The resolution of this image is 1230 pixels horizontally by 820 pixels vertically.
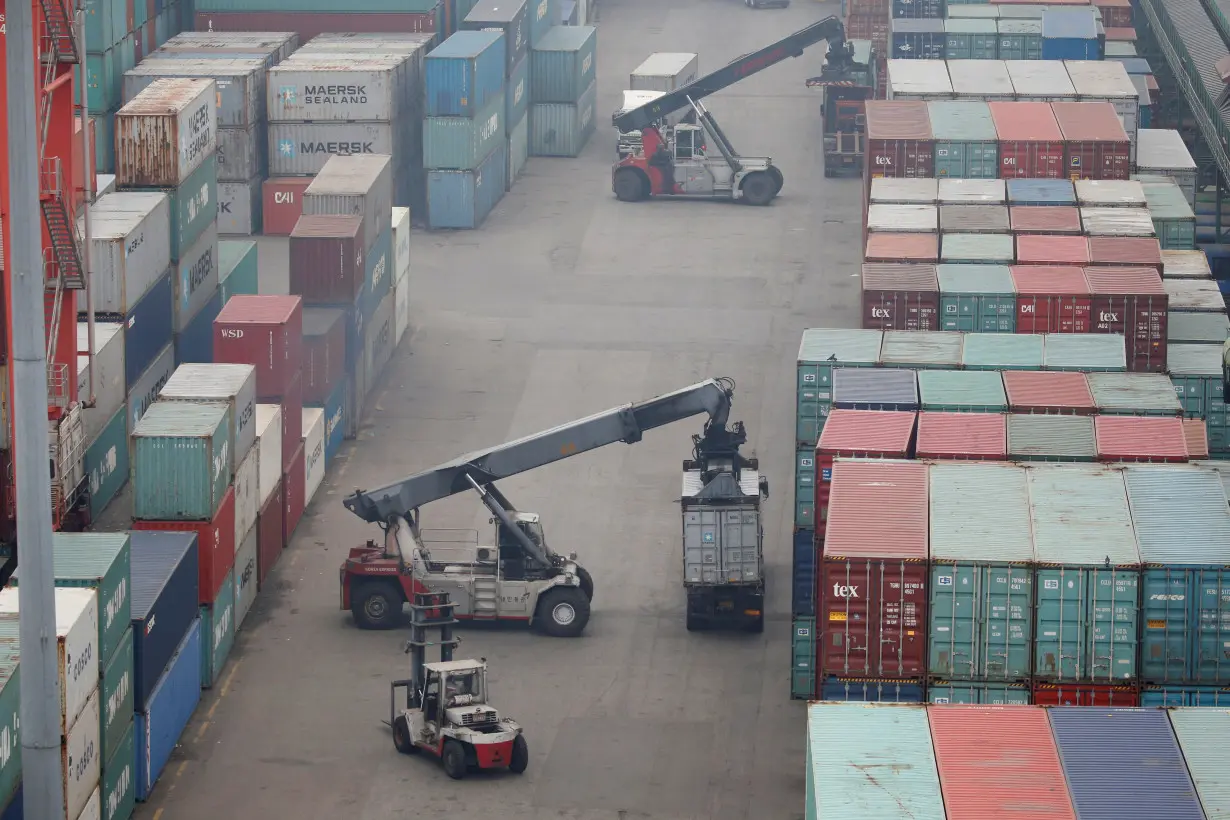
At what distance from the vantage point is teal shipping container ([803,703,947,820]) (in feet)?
93.4

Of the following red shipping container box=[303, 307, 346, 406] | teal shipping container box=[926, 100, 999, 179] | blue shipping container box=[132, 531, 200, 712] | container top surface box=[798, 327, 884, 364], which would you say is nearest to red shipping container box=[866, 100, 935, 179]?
teal shipping container box=[926, 100, 999, 179]

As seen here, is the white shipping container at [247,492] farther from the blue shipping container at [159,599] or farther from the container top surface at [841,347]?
the container top surface at [841,347]

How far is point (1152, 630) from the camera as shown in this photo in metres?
36.2

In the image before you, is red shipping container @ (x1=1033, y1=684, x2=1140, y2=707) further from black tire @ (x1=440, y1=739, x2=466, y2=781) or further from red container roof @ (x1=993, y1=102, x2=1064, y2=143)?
red container roof @ (x1=993, y1=102, x2=1064, y2=143)

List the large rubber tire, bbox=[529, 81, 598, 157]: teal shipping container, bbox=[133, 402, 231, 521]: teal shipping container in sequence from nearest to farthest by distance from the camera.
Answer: bbox=[133, 402, 231, 521]: teal shipping container < the large rubber tire < bbox=[529, 81, 598, 157]: teal shipping container

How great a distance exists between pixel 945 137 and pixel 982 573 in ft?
103

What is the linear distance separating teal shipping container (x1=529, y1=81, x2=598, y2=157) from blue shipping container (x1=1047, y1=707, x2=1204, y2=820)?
66.9 metres

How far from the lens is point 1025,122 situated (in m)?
67.2

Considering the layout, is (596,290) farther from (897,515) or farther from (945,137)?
(897,515)

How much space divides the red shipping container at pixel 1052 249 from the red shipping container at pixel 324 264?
61.5ft

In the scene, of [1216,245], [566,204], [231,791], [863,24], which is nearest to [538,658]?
[231,791]

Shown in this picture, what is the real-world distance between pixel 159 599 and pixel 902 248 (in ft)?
77.4

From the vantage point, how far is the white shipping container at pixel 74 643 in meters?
34.0

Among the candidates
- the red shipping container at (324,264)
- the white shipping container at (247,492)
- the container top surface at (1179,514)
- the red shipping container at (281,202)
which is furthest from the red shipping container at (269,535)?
the red shipping container at (281,202)
